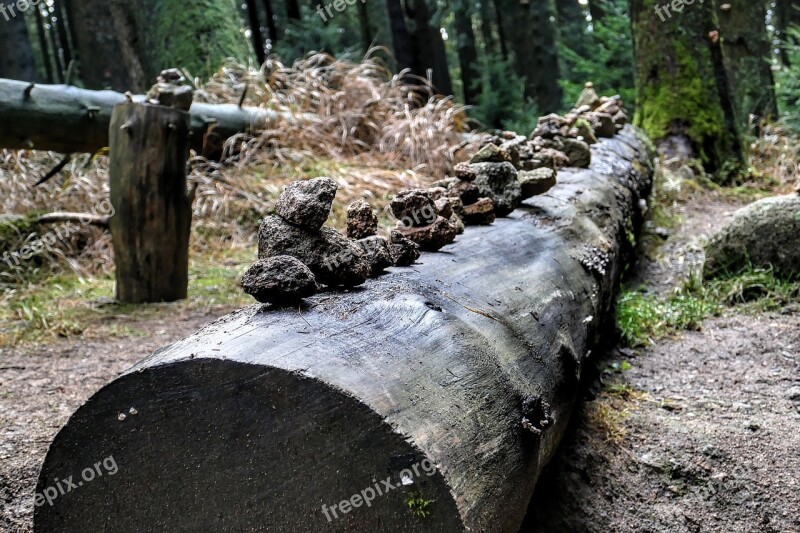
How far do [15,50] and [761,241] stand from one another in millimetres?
10430

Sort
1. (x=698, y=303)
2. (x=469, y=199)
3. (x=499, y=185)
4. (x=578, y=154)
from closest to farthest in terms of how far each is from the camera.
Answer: (x=469, y=199) < (x=499, y=185) < (x=698, y=303) < (x=578, y=154)

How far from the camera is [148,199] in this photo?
4.35 meters

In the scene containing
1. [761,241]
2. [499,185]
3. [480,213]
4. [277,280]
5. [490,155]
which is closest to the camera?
[277,280]

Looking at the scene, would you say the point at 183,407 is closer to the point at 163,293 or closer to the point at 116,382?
the point at 116,382

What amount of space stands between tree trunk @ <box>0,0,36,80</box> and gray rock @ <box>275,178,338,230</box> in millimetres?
10193

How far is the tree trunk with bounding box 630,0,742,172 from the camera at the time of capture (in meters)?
6.75

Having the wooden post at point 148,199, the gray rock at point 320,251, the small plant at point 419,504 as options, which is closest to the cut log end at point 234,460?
the small plant at point 419,504

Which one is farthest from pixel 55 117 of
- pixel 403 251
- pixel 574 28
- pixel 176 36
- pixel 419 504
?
pixel 574 28

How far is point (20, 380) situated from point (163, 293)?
1.48m

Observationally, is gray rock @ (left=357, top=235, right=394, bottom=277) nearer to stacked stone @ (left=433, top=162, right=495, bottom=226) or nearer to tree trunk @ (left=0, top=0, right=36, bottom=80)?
stacked stone @ (left=433, top=162, right=495, bottom=226)

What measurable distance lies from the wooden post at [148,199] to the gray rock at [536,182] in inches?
91.7


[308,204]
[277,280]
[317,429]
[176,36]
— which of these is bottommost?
[317,429]

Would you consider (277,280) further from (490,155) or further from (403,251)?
(490,155)

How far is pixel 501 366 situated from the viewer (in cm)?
171
